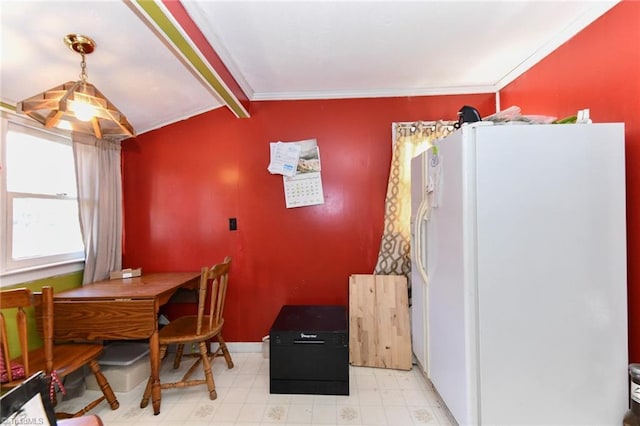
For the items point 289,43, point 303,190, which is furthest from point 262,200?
point 289,43

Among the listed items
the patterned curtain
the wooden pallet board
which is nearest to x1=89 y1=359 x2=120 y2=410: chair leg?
the wooden pallet board

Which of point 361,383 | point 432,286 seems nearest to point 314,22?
point 432,286

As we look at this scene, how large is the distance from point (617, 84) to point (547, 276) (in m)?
1.10

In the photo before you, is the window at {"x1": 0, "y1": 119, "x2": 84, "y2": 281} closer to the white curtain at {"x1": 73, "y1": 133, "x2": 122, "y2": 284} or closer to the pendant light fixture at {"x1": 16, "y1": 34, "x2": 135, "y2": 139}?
the white curtain at {"x1": 73, "y1": 133, "x2": 122, "y2": 284}

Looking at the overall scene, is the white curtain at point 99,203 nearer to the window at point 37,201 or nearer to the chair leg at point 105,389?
the window at point 37,201

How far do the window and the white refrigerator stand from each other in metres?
2.74

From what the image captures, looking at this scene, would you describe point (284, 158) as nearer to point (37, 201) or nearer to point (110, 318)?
point (110, 318)

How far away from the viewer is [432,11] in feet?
5.29

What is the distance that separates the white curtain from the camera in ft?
7.50

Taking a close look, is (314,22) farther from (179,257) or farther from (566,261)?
(179,257)

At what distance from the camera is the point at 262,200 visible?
2680 millimetres

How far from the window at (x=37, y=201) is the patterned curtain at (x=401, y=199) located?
248 cm

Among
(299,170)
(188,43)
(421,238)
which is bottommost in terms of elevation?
(421,238)

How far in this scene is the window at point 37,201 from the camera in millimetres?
1900
